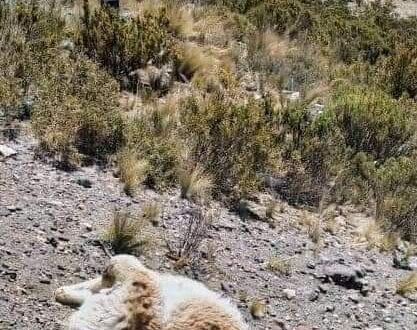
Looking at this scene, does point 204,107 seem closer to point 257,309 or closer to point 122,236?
point 122,236

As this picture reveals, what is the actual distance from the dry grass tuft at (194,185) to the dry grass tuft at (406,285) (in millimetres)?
1907

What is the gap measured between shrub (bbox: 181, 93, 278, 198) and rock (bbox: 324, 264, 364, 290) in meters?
1.21

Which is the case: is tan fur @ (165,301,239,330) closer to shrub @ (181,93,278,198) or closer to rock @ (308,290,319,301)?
rock @ (308,290,319,301)

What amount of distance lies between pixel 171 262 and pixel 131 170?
3.75ft

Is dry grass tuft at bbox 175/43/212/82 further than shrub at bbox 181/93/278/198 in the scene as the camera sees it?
Yes

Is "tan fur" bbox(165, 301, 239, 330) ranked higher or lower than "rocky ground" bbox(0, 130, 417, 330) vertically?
higher

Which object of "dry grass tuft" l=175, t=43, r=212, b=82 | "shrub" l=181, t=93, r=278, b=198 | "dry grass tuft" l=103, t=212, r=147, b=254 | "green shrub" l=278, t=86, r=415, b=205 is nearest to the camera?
"dry grass tuft" l=103, t=212, r=147, b=254

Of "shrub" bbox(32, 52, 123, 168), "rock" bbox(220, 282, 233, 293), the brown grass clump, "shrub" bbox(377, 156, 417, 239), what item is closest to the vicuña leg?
"rock" bbox(220, 282, 233, 293)

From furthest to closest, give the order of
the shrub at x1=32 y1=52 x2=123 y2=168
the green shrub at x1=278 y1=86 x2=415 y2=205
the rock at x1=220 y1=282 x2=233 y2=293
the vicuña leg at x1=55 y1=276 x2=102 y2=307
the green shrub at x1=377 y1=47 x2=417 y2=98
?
the green shrub at x1=377 y1=47 x2=417 y2=98, the green shrub at x1=278 y1=86 x2=415 y2=205, the shrub at x1=32 y1=52 x2=123 y2=168, the rock at x1=220 y1=282 x2=233 y2=293, the vicuña leg at x1=55 y1=276 x2=102 y2=307

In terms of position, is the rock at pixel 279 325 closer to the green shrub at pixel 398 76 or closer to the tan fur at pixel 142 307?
the tan fur at pixel 142 307

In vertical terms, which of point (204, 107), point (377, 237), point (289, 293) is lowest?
point (377, 237)

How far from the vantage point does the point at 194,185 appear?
6238 millimetres

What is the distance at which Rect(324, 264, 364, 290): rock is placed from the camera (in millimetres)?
5797

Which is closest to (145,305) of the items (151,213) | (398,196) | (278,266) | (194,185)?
(151,213)
